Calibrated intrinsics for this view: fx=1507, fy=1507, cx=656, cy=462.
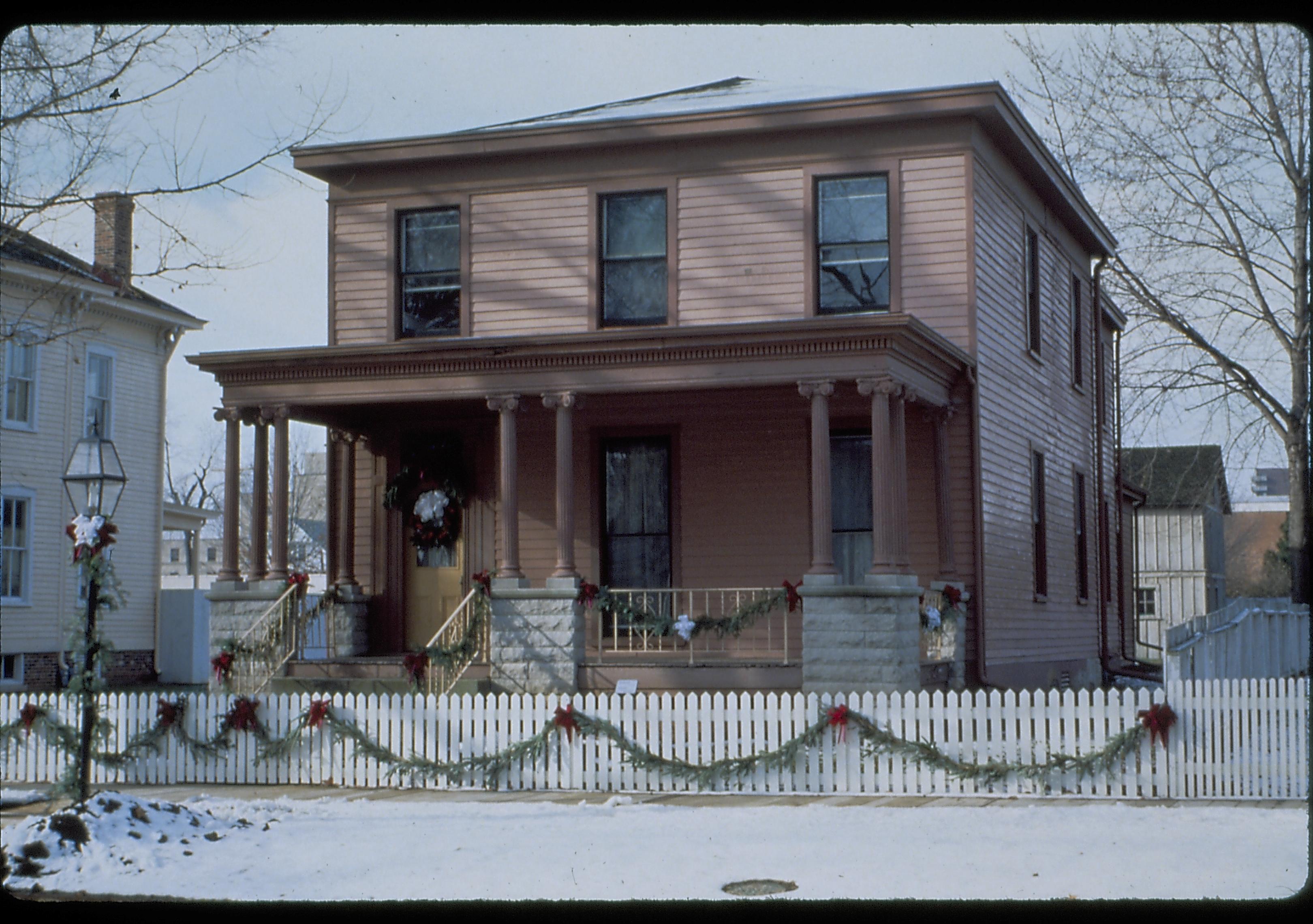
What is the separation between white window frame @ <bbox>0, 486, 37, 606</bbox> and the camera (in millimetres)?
25859

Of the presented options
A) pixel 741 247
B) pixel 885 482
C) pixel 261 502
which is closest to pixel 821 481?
pixel 885 482

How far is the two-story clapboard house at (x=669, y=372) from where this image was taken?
1686cm

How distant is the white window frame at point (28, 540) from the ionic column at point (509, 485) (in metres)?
12.7

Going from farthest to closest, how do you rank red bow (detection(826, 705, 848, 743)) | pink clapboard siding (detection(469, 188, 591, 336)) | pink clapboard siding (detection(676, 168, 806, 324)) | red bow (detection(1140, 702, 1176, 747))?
pink clapboard siding (detection(469, 188, 591, 336)) → pink clapboard siding (detection(676, 168, 806, 324)) → red bow (detection(826, 705, 848, 743)) → red bow (detection(1140, 702, 1176, 747))

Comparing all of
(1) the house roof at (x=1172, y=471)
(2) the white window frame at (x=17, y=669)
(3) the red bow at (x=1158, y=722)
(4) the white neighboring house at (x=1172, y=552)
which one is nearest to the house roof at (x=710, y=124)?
(3) the red bow at (x=1158, y=722)

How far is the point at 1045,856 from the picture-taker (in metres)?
9.62

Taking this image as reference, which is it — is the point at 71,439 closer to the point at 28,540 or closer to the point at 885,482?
the point at 28,540

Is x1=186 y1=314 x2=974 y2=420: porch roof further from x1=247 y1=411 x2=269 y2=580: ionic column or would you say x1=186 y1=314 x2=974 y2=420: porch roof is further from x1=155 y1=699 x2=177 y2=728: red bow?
x1=155 y1=699 x2=177 y2=728: red bow

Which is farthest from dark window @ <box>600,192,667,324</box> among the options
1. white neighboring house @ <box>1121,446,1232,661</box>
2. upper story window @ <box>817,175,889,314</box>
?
white neighboring house @ <box>1121,446,1232,661</box>

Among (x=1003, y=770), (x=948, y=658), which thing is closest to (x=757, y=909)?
(x=1003, y=770)

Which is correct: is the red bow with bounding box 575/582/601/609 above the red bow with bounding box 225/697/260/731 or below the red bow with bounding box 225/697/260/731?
above

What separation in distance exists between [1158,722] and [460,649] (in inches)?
294

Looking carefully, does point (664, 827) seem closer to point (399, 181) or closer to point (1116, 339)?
point (399, 181)

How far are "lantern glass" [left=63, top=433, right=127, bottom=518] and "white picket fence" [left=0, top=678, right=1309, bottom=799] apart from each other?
3399mm
